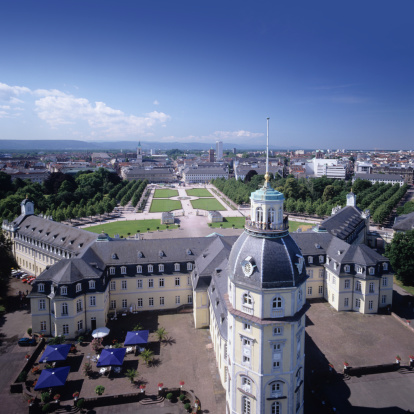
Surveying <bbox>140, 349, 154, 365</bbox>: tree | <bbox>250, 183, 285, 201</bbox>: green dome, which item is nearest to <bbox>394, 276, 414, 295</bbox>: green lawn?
<bbox>250, 183, 285, 201</bbox>: green dome

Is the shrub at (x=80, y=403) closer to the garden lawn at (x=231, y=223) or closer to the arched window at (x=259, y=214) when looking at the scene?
Answer: the arched window at (x=259, y=214)

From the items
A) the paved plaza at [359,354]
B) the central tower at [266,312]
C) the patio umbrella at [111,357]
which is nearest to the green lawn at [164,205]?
the paved plaza at [359,354]

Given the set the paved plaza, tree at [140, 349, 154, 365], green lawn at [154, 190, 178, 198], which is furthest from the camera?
green lawn at [154, 190, 178, 198]

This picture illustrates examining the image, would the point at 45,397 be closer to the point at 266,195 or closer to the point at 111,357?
the point at 111,357

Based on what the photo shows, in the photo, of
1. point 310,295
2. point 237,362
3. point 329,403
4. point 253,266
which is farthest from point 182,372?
point 310,295

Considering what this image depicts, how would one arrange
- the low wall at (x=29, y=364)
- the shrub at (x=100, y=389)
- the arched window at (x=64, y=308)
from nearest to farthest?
the shrub at (x=100, y=389) < the low wall at (x=29, y=364) < the arched window at (x=64, y=308)

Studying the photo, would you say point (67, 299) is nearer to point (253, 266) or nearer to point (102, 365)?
point (102, 365)

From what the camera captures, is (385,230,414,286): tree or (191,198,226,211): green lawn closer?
(385,230,414,286): tree

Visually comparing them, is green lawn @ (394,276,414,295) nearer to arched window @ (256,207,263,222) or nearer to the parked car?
arched window @ (256,207,263,222)
